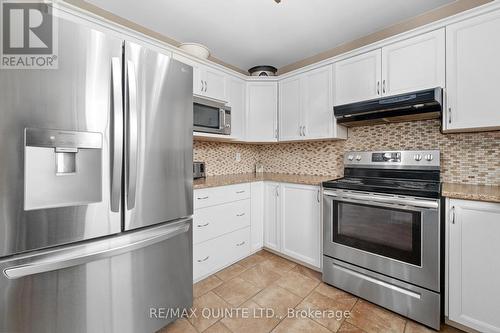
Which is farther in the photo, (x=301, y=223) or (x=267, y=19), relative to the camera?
(x=301, y=223)

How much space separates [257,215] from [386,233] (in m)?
1.36

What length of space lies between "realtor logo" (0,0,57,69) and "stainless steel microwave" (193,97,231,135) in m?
1.17

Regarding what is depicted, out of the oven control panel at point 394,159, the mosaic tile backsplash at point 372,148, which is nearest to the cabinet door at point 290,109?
the mosaic tile backsplash at point 372,148

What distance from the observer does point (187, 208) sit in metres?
1.54

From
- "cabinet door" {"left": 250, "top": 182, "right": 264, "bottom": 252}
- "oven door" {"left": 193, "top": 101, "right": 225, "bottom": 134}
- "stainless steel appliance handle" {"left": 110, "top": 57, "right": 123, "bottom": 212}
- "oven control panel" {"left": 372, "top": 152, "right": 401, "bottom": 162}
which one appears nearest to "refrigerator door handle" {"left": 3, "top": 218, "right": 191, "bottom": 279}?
"stainless steel appliance handle" {"left": 110, "top": 57, "right": 123, "bottom": 212}

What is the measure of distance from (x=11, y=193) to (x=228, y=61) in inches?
106

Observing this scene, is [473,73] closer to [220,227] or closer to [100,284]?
[220,227]

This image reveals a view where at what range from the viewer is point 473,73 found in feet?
5.06

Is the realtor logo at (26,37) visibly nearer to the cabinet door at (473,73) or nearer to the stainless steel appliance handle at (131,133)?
the stainless steel appliance handle at (131,133)

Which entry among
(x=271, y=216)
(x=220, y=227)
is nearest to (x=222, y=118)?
(x=220, y=227)

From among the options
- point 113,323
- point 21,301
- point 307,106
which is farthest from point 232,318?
point 307,106

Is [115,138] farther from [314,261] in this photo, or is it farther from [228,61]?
[228,61]

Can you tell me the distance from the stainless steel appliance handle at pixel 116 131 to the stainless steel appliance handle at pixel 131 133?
0.04m

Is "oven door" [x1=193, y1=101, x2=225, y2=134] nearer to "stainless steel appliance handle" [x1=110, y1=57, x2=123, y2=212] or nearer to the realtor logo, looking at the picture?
"stainless steel appliance handle" [x1=110, y1=57, x2=123, y2=212]
